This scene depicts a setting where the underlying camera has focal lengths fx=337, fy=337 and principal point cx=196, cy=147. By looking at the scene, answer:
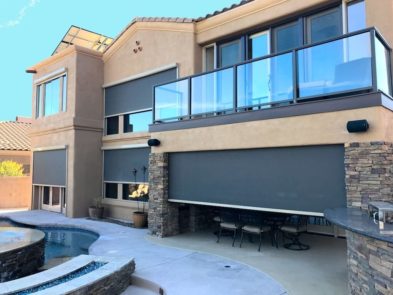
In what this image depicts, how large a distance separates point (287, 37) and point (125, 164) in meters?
9.00

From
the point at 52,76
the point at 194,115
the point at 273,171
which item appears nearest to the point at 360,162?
the point at 273,171

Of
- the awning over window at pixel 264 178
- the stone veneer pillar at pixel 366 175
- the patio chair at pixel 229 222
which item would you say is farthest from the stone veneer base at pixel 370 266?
the patio chair at pixel 229 222

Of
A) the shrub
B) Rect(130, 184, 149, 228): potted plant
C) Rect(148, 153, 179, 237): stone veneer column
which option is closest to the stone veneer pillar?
Rect(148, 153, 179, 237): stone veneer column

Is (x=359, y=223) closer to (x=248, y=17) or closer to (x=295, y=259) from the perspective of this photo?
(x=295, y=259)

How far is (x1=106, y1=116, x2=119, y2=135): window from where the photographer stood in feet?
54.7

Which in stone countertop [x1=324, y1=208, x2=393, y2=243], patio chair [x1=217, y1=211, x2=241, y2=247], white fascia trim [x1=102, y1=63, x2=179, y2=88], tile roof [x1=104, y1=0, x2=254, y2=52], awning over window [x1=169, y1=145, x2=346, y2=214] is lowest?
patio chair [x1=217, y1=211, x2=241, y2=247]

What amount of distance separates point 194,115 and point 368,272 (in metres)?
6.97

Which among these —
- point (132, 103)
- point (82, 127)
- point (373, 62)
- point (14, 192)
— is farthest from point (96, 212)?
point (373, 62)

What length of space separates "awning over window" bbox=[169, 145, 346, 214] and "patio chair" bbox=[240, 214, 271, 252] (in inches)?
43.0

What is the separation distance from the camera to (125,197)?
614 inches

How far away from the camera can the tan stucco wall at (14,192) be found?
829 inches

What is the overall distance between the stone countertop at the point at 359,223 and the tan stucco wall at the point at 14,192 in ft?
64.0

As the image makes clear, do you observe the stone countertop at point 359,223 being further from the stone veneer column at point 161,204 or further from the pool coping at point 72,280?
the stone veneer column at point 161,204

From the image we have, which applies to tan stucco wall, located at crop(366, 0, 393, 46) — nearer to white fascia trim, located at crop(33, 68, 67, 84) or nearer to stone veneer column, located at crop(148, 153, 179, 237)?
stone veneer column, located at crop(148, 153, 179, 237)
